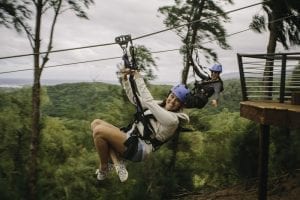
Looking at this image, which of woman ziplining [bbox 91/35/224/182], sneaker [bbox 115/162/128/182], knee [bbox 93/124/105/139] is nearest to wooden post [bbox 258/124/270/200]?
woman ziplining [bbox 91/35/224/182]

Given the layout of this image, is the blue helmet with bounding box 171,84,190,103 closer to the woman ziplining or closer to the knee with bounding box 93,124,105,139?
the woman ziplining

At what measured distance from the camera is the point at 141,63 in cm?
1992

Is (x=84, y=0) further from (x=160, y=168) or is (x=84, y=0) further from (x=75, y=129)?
(x=75, y=129)

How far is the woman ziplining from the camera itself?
4922 mm

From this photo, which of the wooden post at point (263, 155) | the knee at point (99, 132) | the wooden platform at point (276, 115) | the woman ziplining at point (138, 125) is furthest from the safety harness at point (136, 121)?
the wooden post at point (263, 155)

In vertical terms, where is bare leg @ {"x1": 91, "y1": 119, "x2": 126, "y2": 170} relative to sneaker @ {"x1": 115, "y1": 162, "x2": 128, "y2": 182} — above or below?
above

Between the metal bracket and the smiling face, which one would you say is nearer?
the metal bracket

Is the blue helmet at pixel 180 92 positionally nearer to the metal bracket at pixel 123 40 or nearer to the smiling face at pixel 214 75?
the metal bracket at pixel 123 40

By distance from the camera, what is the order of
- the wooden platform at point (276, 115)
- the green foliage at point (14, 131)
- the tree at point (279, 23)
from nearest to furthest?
the wooden platform at point (276, 115)
the tree at point (279, 23)
the green foliage at point (14, 131)

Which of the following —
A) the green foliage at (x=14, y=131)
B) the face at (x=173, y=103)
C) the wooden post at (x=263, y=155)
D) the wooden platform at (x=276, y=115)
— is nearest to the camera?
the face at (x=173, y=103)

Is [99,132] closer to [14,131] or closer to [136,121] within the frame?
[136,121]

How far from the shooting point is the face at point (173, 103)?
5.16 m

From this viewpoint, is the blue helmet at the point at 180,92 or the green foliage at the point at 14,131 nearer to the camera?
the blue helmet at the point at 180,92

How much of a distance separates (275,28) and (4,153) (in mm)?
14356
